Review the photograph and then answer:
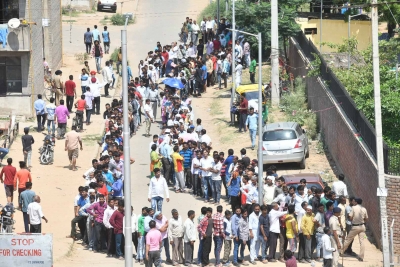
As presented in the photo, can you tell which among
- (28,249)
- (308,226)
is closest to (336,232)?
(308,226)

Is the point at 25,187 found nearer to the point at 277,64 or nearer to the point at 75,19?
the point at 277,64

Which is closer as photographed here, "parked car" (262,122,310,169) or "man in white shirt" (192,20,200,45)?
"parked car" (262,122,310,169)

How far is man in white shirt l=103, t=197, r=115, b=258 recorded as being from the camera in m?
25.5

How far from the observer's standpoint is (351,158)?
31.8 metres

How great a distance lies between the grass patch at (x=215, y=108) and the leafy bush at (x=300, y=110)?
2.55 meters

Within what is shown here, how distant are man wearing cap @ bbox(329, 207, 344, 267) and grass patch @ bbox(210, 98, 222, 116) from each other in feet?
57.5

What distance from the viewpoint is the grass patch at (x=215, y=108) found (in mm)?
42344

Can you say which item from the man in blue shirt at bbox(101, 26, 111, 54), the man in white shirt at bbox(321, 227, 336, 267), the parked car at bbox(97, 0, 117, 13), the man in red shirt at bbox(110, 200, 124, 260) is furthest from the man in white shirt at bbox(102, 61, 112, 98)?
the parked car at bbox(97, 0, 117, 13)

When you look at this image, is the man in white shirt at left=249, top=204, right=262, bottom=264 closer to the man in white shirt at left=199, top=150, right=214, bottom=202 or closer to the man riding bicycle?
the man in white shirt at left=199, top=150, right=214, bottom=202

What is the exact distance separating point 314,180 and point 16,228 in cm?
781

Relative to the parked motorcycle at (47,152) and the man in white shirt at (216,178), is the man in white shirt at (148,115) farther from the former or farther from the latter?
the man in white shirt at (216,178)

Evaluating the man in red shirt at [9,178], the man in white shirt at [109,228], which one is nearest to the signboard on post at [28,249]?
the man in white shirt at [109,228]

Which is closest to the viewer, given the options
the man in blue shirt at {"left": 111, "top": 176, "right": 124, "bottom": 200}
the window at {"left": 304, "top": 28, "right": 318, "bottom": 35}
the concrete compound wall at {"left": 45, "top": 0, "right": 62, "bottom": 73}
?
the man in blue shirt at {"left": 111, "top": 176, "right": 124, "bottom": 200}

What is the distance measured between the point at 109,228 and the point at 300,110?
16114mm
